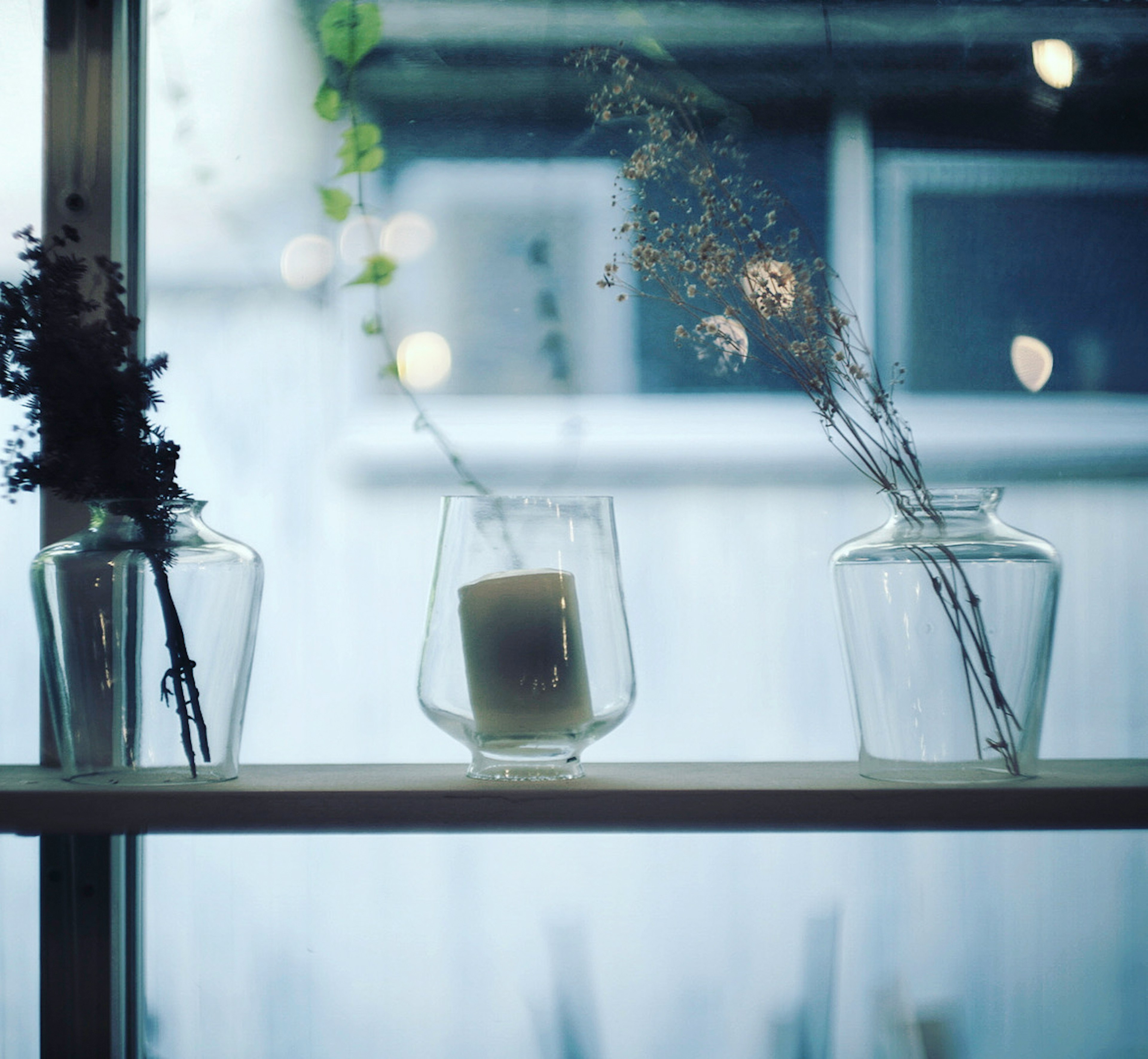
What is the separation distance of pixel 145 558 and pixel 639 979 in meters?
0.56

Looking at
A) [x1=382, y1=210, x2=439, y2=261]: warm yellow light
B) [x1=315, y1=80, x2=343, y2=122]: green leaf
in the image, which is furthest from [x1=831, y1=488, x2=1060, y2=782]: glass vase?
[x1=315, y1=80, x2=343, y2=122]: green leaf

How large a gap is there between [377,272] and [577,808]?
54 cm

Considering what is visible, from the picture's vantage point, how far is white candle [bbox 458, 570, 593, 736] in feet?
2.35

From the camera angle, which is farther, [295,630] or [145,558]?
[295,630]

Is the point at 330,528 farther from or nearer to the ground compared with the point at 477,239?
nearer to the ground

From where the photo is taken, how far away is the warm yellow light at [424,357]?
0.95m

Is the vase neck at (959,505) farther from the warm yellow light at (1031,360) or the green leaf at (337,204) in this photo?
the green leaf at (337,204)

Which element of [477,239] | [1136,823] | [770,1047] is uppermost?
[477,239]

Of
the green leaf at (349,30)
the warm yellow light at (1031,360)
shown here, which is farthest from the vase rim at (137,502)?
the warm yellow light at (1031,360)

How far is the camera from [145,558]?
746 millimetres

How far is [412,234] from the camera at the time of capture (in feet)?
3.14

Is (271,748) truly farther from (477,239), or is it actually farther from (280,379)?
(477,239)

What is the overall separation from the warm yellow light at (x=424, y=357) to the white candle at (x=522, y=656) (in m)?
0.29

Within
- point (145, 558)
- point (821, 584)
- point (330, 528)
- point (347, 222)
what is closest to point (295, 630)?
point (330, 528)
